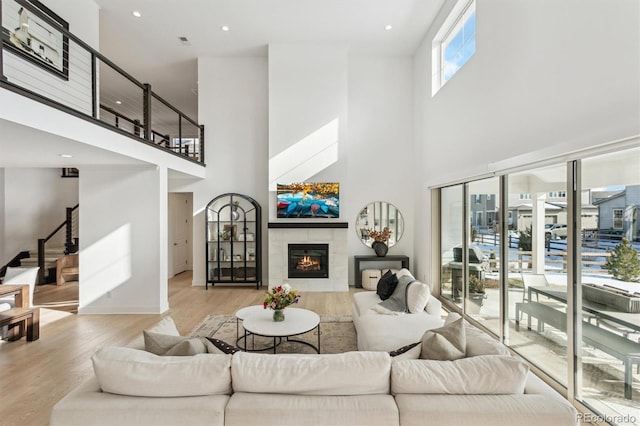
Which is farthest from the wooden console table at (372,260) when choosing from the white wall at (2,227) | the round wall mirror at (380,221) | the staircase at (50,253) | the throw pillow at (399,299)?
the white wall at (2,227)

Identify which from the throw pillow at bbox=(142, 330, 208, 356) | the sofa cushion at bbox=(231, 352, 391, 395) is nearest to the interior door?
the throw pillow at bbox=(142, 330, 208, 356)

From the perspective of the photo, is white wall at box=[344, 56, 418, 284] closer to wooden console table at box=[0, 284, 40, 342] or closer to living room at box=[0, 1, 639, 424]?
living room at box=[0, 1, 639, 424]

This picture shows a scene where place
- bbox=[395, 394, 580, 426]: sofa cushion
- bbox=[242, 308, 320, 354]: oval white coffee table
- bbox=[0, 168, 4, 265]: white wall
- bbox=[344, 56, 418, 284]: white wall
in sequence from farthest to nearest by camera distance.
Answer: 1. bbox=[0, 168, 4, 265]: white wall
2. bbox=[344, 56, 418, 284]: white wall
3. bbox=[242, 308, 320, 354]: oval white coffee table
4. bbox=[395, 394, 580, 426]: sofa cushion

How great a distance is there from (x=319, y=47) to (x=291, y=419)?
6971mm

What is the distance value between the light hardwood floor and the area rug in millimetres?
281

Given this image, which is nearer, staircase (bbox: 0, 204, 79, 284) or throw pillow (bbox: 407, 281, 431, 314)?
throw pillow (bbox: 407, 281, 431, 314)

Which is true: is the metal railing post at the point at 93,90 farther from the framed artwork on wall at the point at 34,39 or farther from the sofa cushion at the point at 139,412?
the sofa cushion at the point at 139,412

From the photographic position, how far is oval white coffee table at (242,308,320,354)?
3256 millimetres

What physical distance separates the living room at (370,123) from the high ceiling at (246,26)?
0.66 feet

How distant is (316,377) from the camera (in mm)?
1726

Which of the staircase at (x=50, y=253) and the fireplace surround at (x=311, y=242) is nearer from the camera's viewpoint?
the fireplace surround at (x=311, y=242)

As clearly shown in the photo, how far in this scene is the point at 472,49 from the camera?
183 inches

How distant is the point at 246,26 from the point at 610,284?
6.64 meters

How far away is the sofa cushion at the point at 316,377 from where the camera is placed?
1725 millimetres
